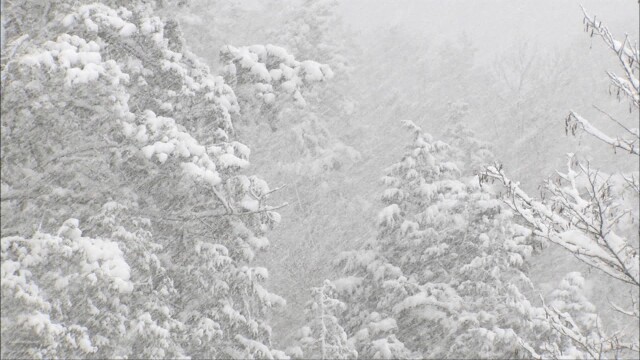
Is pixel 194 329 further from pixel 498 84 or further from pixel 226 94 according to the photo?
pixel 498 84

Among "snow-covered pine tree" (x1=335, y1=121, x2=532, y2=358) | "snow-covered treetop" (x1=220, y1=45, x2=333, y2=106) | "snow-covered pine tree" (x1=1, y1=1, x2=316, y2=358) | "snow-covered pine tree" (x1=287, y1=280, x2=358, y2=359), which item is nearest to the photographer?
"snow-covered pine tree" (x1=1, y1=1, x2=316, y2=358)

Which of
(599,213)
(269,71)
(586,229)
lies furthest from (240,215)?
(599,213)

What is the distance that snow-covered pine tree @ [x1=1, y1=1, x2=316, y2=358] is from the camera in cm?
735

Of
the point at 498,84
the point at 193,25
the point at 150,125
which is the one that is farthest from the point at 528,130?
the point at 150,125

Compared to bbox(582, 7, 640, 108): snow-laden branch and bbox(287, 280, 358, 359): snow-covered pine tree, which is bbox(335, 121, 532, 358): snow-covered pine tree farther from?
bbox(582, 7, 640, 108): snow-laden branch

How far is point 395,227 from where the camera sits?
A: 15.1 m

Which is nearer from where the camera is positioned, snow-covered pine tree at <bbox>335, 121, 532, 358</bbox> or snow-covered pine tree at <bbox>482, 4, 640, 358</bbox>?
snow-covered pine tree at <bbox>482, 4, 640, 358</bbox>

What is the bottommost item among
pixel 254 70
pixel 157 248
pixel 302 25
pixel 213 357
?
pixel 213 357

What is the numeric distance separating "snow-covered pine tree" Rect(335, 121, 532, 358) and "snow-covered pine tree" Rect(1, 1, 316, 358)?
9.60 ft

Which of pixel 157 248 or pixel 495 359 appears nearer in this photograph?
pixel 157 248

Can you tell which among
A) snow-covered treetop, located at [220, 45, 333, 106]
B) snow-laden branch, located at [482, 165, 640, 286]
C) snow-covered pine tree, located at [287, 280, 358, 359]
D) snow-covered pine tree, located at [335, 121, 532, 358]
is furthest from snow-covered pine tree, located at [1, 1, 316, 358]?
snow-laden branch, located at [482, 165, 640, 286]

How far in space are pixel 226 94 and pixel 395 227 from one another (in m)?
6.14

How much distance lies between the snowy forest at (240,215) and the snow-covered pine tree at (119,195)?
1.5 inches

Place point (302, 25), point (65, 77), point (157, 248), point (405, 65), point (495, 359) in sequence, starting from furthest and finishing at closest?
point (405, 65) → point (302, 25) → point (495, 359) → point (157, 248) → point (65, 77)
